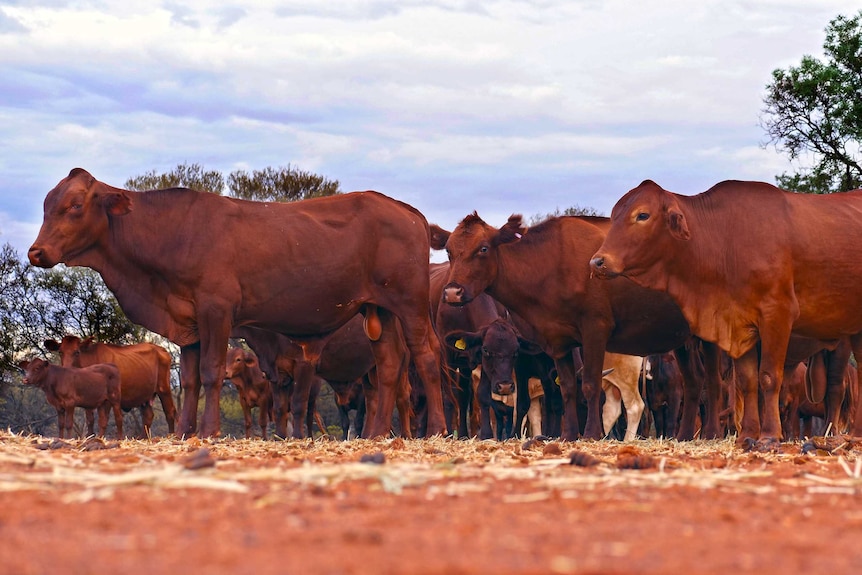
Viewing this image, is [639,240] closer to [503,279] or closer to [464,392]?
[503,279]

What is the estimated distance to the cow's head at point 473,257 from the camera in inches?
544

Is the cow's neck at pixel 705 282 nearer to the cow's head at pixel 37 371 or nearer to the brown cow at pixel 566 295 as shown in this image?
the brown cow at pixel 566 295

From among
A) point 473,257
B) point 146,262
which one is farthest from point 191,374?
point 473,257

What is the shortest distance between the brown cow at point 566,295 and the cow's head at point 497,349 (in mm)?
2224

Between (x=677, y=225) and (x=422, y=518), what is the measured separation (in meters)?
7.16

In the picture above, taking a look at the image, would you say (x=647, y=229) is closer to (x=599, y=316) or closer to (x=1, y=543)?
(x=599, y=316)

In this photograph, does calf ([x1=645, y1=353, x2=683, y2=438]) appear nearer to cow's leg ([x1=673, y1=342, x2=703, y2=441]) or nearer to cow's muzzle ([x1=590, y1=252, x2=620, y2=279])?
cow's leg ([x1=673, y1=342, x2=703, y2=441])

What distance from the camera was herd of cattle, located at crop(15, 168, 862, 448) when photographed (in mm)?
10742

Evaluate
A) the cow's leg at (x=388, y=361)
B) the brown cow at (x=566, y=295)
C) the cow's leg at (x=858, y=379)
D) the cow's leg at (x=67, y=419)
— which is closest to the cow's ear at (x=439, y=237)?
the brown cow at (x=566, y=295)

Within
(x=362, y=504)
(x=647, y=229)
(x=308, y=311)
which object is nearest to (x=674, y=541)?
(x=362, y=504)

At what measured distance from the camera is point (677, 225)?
10.9m

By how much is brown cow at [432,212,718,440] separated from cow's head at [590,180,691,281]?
185 centimetres

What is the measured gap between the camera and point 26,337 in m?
35.3

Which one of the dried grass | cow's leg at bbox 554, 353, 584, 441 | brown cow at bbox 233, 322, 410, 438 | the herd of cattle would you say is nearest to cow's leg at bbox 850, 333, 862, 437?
the herd of cattle
